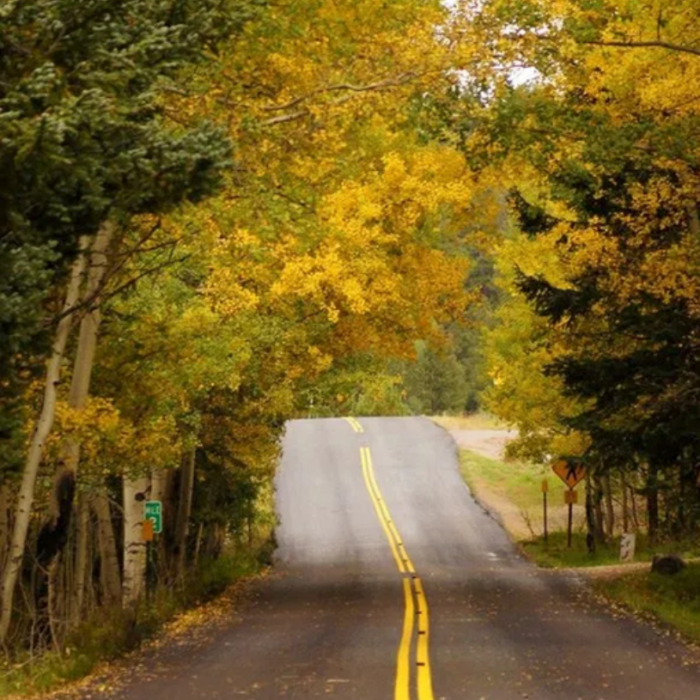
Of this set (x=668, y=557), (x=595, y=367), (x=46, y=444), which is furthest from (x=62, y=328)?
(x=668, y=557)

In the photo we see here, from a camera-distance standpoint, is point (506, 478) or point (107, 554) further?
point (506, 478)

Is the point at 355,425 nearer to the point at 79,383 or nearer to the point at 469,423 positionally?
the point at 469,423

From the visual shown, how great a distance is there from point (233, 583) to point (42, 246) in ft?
70.2

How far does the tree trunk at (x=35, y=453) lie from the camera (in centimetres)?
1555

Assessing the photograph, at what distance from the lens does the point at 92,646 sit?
16.8 metres

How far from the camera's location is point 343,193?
72.3 feet

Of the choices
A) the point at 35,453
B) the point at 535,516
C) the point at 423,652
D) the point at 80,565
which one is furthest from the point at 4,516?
the point at 535,516

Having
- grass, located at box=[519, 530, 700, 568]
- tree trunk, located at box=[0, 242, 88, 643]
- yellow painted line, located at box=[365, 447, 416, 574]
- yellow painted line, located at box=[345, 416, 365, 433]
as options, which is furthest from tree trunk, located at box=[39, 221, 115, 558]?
yellow painted line, located at box=[345, 416, 365, 433]

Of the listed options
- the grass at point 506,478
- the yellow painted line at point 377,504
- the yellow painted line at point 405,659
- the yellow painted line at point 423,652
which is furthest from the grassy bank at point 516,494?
the yellow painted line at point 405,659

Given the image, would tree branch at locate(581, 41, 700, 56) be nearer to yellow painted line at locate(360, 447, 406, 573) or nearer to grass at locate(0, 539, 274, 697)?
grass at locate(0, 539, 274, 697)

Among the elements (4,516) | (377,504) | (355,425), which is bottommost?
(4,516)

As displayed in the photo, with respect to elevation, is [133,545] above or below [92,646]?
above

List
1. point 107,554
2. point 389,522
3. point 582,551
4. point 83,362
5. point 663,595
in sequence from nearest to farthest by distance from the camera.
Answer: point 83,362 < point 663,595 < point 107,554 < point 582,551 < point 389,522

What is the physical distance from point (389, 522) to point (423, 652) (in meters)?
29.0
